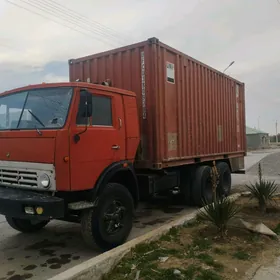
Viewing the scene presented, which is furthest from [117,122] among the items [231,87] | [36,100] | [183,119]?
[231,87]

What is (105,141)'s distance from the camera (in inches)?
199

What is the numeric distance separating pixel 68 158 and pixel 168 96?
3.08 metres

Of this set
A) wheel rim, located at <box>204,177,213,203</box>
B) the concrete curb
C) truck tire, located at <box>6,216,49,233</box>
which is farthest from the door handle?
wheel rim, located at <box>204,177,213,203</box>

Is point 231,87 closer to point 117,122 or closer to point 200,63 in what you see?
point 200,63

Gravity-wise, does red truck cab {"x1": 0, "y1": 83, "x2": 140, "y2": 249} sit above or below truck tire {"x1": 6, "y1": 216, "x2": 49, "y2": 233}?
above

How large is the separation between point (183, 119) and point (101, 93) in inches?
108

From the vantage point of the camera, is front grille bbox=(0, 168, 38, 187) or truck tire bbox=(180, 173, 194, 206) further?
truck tire bbox=(180, 173, 194, 206)

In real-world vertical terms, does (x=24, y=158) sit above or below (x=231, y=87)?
below

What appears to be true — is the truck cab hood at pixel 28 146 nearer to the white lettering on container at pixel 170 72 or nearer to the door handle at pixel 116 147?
the door handle at pixel 116 147

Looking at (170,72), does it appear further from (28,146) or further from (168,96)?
(28,146)

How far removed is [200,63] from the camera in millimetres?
8258

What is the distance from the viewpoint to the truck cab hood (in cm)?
444

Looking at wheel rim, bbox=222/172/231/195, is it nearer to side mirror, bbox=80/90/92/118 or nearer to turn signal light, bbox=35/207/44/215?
side mirror, bbox=80/90/92/118

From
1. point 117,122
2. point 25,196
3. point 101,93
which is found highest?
point 101,93
